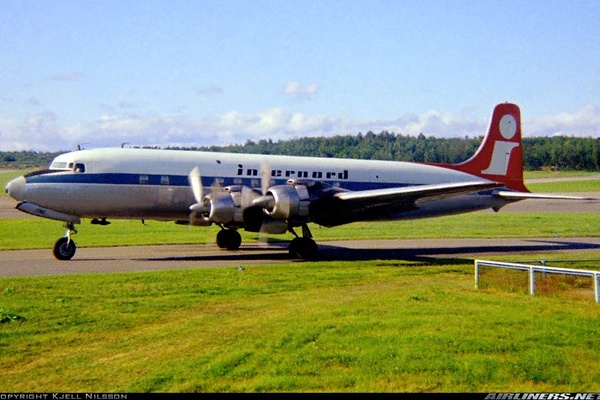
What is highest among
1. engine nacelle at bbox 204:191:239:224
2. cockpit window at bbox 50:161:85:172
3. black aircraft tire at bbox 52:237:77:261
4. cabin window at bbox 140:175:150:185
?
cockpit window at bbox 50:161:85:172

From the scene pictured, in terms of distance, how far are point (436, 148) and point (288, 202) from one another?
112 metres

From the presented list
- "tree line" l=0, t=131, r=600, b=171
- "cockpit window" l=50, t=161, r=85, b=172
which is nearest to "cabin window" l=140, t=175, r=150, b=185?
"cockpit window" l=50, t=161, r=85, b=172

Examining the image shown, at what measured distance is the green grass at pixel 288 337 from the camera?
435 inches

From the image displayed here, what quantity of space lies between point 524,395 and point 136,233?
1234 inches

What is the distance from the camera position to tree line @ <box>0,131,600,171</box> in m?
119

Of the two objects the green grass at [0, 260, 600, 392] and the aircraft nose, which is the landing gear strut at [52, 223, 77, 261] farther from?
the green grass at [0, 260, 600, 392]

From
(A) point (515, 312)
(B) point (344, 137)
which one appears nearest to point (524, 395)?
(A) point (515, 312)

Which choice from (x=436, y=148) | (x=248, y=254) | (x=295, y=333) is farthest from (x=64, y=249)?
(x=436, y=148)

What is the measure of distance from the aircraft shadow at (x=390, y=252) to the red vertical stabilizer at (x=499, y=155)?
3.68 m

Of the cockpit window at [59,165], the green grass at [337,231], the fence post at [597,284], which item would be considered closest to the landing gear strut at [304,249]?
the green grass at [337,231]

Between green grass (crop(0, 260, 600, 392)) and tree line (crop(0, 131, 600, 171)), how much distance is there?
90.3m

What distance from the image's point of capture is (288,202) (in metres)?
24.6

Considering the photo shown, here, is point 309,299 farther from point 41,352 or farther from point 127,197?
point 127,197

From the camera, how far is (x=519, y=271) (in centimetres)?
1780
